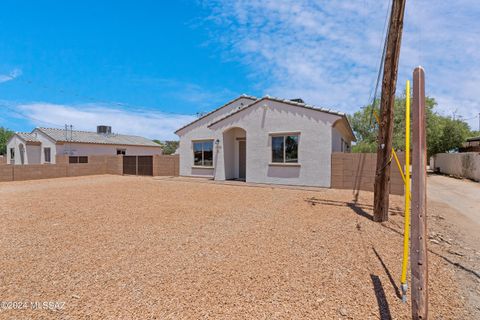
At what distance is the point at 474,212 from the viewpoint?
26.5 feet

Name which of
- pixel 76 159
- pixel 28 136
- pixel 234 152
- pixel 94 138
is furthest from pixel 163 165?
pixel 28 136

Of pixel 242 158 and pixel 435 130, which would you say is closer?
pixel 242 158

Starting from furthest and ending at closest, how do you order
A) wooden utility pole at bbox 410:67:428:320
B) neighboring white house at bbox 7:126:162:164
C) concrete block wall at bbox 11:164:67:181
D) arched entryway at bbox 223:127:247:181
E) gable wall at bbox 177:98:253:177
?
1. neighboring white house at bbox 7:126:162:164
2. gable wall at bbox 177:98:253:177
3. concrete block wall at bbox 11:164:67:181
4. arched entryway at bbox 223:127:247:181
5. wooden utility pole at bbox 410:67:428:320

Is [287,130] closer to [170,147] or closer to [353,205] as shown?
[353,205]

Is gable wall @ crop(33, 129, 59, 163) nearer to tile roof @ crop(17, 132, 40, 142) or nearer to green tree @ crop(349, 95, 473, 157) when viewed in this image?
tile roof @ crop(17, 132, 40, 142)

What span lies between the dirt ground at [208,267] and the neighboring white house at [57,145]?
76.5 feet

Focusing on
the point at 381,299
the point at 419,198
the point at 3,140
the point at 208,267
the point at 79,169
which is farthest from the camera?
the point at 3,140

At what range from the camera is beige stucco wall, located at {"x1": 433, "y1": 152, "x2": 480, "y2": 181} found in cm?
1712

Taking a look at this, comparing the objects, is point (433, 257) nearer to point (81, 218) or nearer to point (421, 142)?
point (421, 142)

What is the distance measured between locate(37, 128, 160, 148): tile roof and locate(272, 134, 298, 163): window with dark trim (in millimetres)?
23649

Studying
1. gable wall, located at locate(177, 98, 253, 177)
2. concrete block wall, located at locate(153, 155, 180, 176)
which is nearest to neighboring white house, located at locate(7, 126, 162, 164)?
concrete block wall, located at locate(153, 155, 180, 176)

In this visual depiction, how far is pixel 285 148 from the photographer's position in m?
13.3

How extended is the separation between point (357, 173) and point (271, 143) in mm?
4473

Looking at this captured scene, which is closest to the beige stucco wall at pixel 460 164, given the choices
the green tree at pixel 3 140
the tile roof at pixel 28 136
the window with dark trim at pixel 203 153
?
the window with dark trim at pixel 203 153
